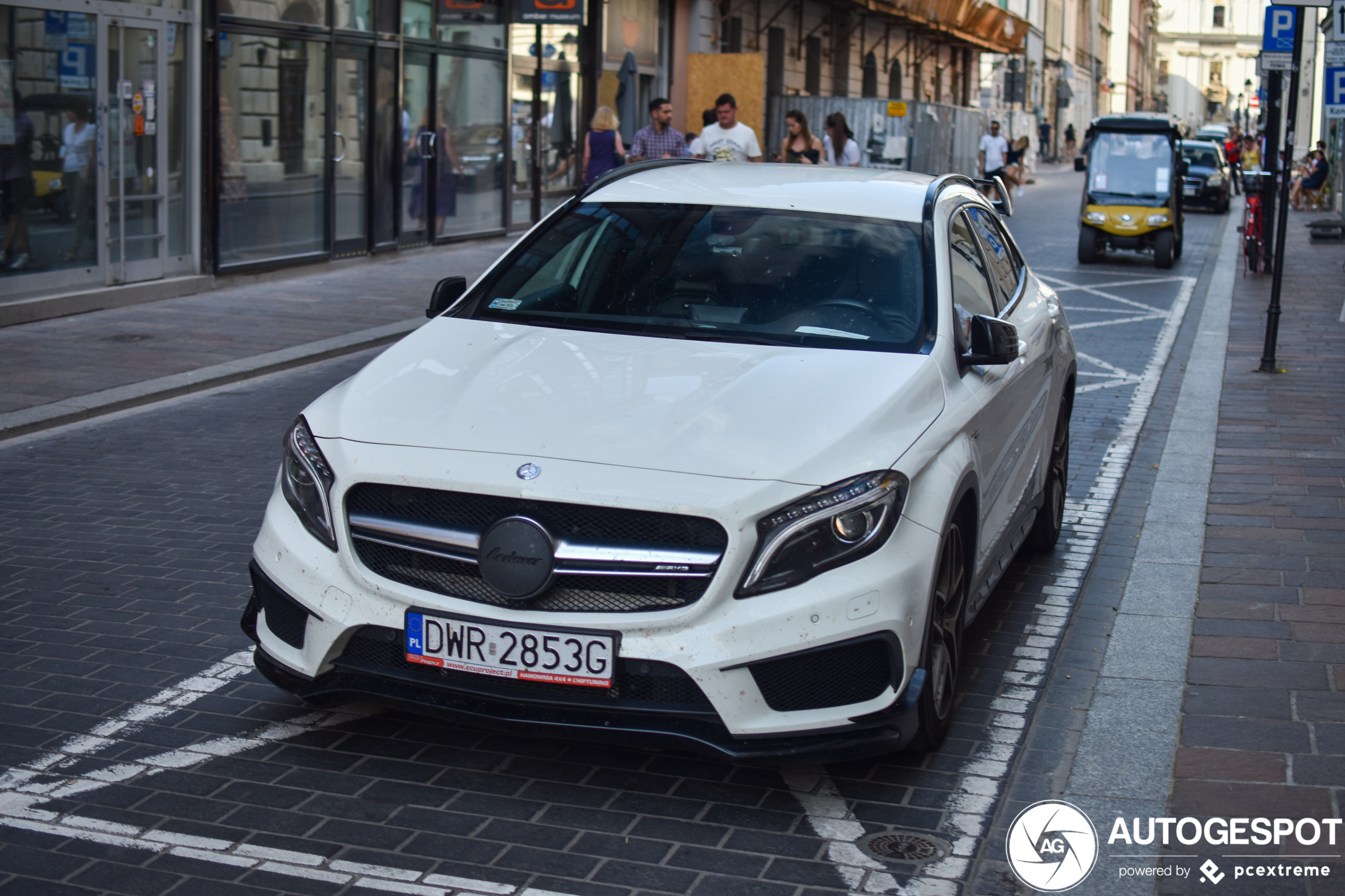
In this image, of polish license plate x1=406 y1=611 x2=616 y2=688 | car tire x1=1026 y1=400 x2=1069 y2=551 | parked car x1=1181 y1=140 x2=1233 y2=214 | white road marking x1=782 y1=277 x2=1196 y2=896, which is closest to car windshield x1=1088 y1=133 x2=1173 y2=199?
parked car x1=1181 y1=140 x2=1233 y2=214

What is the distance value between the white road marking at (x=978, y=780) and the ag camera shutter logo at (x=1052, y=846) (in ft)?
0.32

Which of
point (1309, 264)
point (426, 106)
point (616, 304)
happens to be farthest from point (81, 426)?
point (1309, 264)

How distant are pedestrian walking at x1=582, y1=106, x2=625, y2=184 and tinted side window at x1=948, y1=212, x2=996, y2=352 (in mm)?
11662

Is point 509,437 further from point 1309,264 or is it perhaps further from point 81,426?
point 1309,264

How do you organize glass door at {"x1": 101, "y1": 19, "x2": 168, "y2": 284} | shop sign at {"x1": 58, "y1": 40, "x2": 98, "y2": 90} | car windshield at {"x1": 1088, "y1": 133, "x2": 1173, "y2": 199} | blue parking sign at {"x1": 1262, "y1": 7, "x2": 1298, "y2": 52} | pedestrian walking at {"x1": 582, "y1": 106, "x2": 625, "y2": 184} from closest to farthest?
shop sign at {"x1": 58, "y1": 40, "x2": 98, "y2": 90}, glass door at {"x1": 101, "y1": 19, "x2": 168, "y2": 284}, blue parking sign at {"x1": 1262, "y1": 7, "x2": 1298, "y2": 52}, pedestrian walking at {"x1": 582, "y1": 106, "x2": 625, "y2": 184}, car windshield at {"x1": 1088, "y1": 133, "x2": 1173, "y2": 199}

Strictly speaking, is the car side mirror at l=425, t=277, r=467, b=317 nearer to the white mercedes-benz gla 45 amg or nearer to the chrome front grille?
the white mercedes-benz gla 45 amg

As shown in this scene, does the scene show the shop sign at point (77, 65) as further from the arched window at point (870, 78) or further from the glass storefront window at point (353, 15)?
the arched window at point (870, 78)

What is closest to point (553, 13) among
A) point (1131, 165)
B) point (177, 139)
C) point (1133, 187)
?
point (177, 139)

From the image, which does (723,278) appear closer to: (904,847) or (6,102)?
(904,847)

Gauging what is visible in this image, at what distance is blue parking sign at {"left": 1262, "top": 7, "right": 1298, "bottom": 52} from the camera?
1521 cm

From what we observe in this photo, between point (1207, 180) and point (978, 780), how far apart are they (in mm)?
33732

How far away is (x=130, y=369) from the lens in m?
10.6

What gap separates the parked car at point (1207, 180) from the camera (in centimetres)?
3528

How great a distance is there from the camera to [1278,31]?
1531cm
